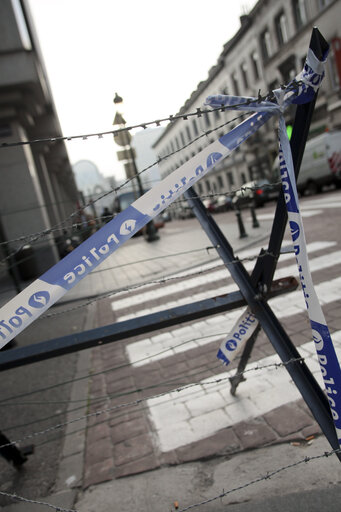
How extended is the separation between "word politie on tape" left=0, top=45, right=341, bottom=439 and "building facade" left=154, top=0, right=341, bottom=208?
1714 centimetres

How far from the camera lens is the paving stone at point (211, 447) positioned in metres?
2.38

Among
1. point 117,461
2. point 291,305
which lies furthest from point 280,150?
point 291,305

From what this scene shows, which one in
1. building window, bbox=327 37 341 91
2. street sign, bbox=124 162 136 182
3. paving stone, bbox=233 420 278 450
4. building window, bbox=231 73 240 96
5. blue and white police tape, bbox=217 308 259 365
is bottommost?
paving stone, bbox=233 420 278 450

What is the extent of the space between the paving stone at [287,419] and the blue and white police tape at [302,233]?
94cm

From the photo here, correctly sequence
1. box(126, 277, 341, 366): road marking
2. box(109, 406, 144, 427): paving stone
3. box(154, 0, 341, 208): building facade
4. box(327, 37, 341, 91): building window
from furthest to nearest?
box(154, 0, 341, 208): building facade
box(327, 37, 341, 91): building window
box(126, 277, 341, 366): road marking
box(109, 406, 144, 427): paving stone

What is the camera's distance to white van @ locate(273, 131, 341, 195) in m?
18.1

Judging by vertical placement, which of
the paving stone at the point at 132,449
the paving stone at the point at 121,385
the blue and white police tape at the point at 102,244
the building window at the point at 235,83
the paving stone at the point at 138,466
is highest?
the building window at the point at 235,83

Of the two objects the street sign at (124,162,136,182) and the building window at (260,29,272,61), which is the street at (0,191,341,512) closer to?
the street sign at (124,162,136,182)

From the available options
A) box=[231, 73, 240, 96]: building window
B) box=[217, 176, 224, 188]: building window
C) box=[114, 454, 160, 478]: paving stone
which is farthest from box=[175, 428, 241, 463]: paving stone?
box=[217, 176, 224, 188]: building window

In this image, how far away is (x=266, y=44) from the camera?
3136 cm

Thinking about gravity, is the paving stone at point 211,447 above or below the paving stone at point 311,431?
below

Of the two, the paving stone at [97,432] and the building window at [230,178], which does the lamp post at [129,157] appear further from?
the building window at [230,178]

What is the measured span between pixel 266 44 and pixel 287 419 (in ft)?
116

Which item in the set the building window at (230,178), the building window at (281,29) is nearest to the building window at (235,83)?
the building window at (281,29)
